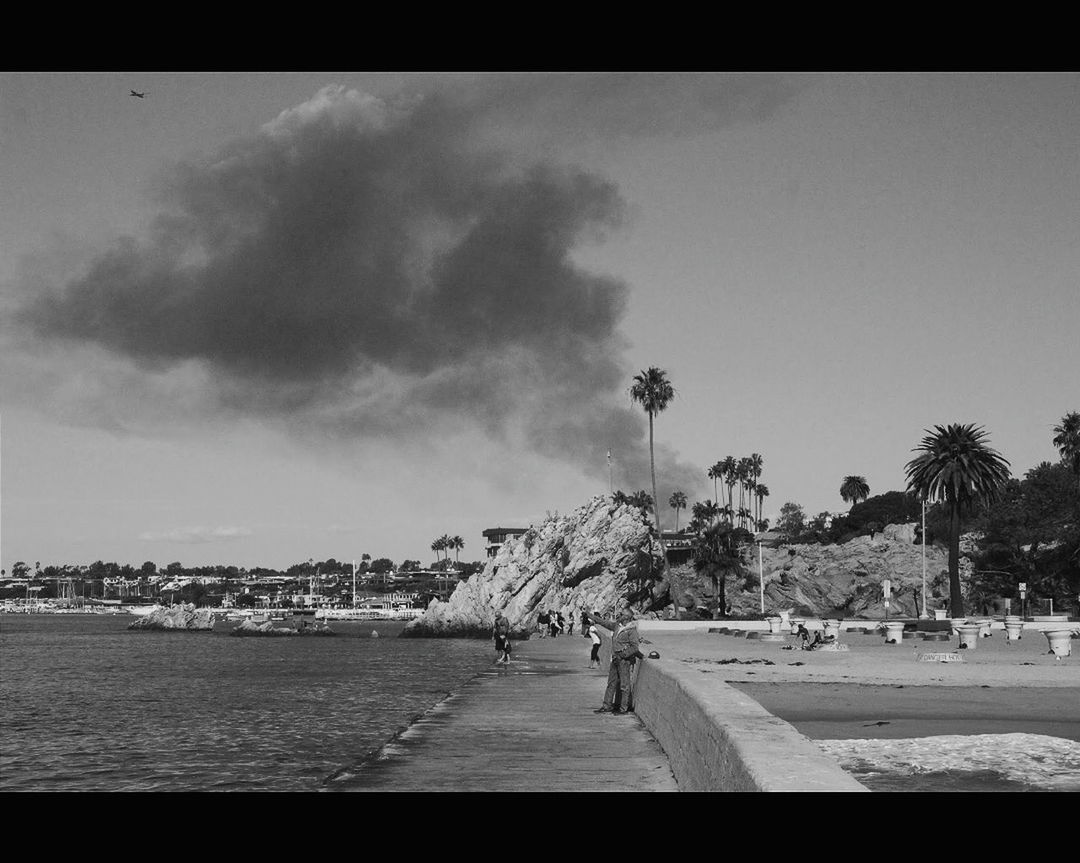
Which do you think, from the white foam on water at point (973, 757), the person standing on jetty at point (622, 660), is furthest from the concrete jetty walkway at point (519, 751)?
the white foam on water at point (973, 757)

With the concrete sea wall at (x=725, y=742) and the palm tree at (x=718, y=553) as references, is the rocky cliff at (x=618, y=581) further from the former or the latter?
the concrete sea wall at (x=725, y=742)

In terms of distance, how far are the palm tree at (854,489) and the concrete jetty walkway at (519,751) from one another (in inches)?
6723

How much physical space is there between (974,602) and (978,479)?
26.6 m

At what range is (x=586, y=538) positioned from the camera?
113500 mm

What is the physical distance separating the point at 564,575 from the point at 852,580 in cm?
3368

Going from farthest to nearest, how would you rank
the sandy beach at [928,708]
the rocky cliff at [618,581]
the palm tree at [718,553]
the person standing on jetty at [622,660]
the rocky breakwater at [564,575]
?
the palm tree at [718,553] → the rocky cliff at [618,581] → the rocky breakwater at [564,575] → the person standing on jetty at [622,660] → the sandy beach at [928,708]

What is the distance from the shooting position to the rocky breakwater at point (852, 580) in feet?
392

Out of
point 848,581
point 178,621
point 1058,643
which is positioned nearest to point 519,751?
point 1058,643

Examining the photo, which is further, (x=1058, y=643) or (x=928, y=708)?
(x=1058, y=643)

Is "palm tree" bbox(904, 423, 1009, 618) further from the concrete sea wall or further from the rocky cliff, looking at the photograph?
the concrete sea wall

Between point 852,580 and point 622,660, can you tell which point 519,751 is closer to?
point 622,660

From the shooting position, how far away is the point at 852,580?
125 metres
